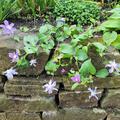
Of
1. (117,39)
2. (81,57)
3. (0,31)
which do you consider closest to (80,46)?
(81,57)

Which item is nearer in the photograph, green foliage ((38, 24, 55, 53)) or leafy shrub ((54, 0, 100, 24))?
green foliage ((38, 24, 55, 53))

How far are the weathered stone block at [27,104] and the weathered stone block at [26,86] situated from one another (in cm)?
5

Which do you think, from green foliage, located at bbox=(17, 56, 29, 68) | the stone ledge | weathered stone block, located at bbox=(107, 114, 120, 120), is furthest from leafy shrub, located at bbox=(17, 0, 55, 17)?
weathered stone block, located at bbox=(107, 114, 120, 120)

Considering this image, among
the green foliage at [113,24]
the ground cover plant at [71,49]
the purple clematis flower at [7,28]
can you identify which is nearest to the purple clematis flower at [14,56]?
the ground cover plant at [71,49]

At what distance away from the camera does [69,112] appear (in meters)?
2.24

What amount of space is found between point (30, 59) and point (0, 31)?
0.28 meters

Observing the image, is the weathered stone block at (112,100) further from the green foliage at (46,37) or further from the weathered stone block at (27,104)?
the green foliage at (46,37)

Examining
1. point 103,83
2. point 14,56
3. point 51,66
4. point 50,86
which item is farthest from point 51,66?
point 103,83

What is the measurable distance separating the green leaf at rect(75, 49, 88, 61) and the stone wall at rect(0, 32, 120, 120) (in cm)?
18

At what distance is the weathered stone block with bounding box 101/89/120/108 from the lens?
2150 mm

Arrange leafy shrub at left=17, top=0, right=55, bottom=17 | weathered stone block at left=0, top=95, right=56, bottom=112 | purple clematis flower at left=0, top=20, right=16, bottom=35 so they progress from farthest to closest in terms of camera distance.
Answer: leafy shrub at left=17, top=0, right=55, bottom=17
weathered stone block at left=0, top=95, right=56, bottom=112
purple clematis flower at left=0, top=20, right=16, bottom=35

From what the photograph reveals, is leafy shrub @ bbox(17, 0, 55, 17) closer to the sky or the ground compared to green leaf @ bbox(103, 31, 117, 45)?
closer to the sky

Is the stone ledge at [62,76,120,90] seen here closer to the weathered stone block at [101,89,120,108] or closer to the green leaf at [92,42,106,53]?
the weathered stone block at [101,89,120,108]

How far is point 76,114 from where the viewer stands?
7.33 ft
